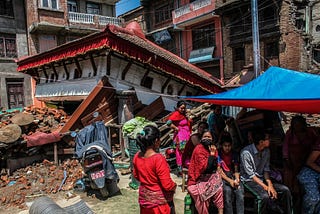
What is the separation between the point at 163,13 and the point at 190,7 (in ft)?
14.8

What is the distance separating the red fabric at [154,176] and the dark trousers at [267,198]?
1.49 meters

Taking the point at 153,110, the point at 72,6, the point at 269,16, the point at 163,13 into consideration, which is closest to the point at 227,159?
the point at 153,110

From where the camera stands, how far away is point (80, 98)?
34.9ft

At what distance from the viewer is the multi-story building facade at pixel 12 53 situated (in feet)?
63.0

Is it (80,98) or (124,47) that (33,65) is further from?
(124,47)

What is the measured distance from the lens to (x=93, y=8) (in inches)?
944

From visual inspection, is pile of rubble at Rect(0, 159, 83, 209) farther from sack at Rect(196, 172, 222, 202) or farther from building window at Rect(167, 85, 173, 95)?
building window at Rect(167, 85, 173, 95)

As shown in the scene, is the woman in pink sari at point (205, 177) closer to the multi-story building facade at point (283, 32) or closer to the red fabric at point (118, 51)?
the red fabric at point (118, 51)

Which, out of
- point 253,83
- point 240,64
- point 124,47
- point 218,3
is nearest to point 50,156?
point 124,47

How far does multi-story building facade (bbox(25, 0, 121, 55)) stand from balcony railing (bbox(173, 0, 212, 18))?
19.5ft

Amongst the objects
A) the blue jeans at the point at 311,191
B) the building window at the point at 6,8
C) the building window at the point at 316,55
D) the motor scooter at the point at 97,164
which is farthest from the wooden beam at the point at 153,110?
the building window at the point at 6,8

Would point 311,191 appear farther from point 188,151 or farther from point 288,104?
point 188,151

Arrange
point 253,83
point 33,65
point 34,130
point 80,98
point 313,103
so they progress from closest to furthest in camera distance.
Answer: point 313,103 < point 253,83 < point 34,130 < point 80,98 < point 33,65

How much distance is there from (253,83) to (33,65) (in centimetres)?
1073
